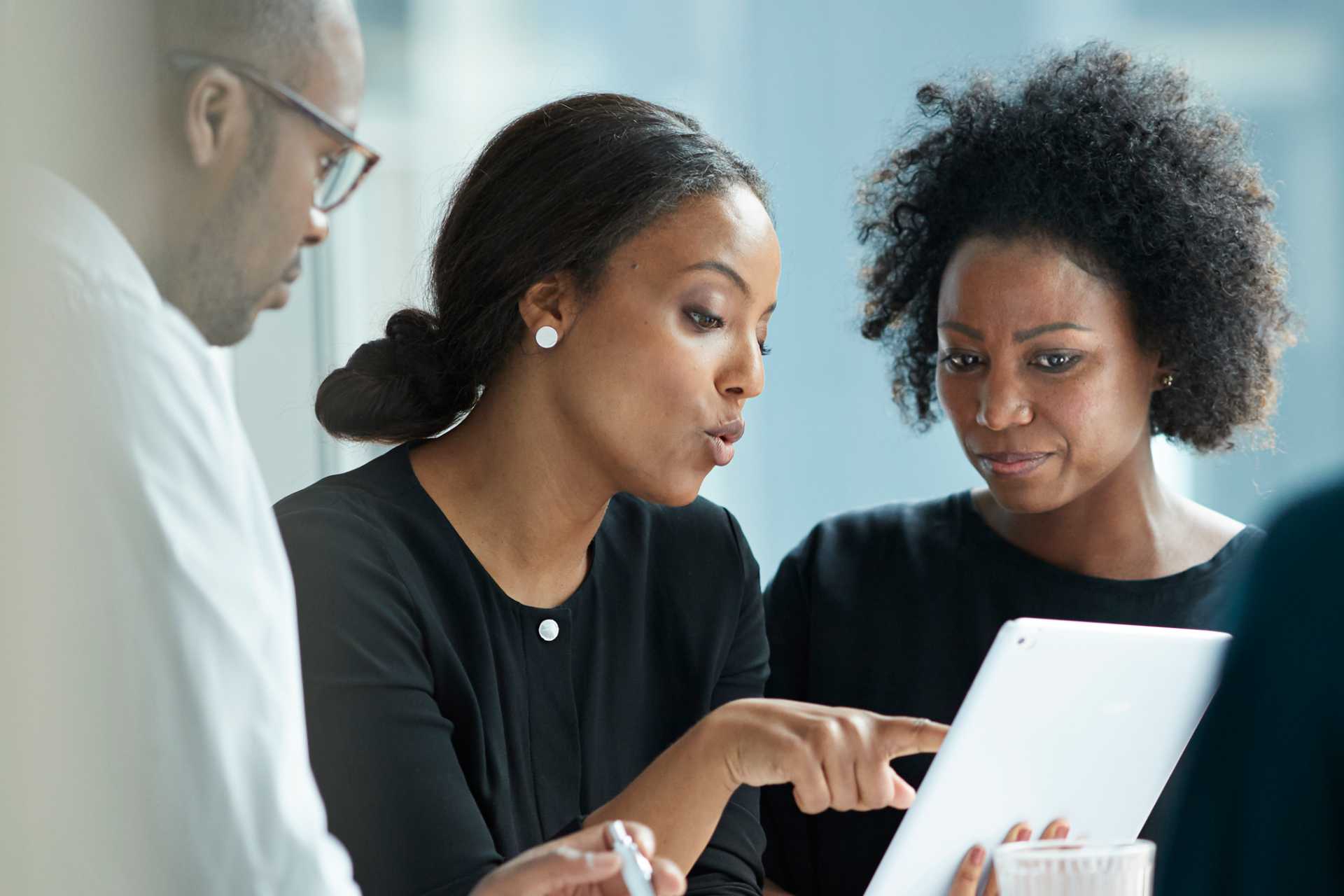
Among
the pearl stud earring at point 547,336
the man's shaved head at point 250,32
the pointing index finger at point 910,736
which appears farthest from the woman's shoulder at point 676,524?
the man's shaved head at point 250,32

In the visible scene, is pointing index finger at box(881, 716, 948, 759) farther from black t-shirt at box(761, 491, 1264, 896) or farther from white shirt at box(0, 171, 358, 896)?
black t-shirt at box(761, 491, 1264, 896)

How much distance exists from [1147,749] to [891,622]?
568mm

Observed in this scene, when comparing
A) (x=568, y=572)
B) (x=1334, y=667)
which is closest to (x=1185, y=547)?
(x=568, y=572)

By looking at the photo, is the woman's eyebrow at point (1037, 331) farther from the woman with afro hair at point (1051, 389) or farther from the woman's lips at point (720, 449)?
the woman's lips at point (720, 449)

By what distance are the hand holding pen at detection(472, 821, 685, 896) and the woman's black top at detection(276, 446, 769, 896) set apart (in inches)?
6.4

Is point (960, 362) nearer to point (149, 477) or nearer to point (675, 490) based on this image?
point (675, 490)

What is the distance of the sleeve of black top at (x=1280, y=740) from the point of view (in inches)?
20.0

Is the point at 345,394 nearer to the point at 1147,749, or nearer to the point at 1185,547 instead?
the point at 1147,749

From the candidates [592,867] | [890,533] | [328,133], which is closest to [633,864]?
[592,867]

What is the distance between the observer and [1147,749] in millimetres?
1010

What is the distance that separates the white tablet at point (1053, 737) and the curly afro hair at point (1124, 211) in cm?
60

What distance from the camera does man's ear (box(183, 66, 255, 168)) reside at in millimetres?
790

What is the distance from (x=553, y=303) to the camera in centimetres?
125

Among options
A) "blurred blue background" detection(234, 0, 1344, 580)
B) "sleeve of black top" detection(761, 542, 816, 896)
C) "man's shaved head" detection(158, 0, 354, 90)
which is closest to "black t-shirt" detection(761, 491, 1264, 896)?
"sleeve of black top" detection(761, 542, 816, 896)
